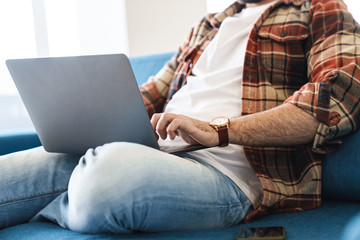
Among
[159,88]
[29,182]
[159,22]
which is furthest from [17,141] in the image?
[159,22]

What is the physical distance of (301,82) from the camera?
1095 mm

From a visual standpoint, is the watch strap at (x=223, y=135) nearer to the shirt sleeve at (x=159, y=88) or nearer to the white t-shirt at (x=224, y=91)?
the white t-shirt at (x=224, y=91)

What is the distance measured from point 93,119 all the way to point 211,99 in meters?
0.39

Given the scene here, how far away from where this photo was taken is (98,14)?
3082 millimetres

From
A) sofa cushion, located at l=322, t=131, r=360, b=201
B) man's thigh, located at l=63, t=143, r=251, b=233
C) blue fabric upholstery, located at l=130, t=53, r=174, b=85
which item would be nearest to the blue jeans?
man's thigh, located at l=63, t=143, r=251, b=233

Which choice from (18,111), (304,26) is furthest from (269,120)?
(18,111)

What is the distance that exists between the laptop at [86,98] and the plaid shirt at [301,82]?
0.79 feet

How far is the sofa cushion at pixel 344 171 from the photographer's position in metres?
0.92

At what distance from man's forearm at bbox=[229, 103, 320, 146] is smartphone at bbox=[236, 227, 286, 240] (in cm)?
24

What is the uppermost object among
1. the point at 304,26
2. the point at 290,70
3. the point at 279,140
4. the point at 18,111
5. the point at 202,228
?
the point at 304,26

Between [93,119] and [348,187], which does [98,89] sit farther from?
[348,187]

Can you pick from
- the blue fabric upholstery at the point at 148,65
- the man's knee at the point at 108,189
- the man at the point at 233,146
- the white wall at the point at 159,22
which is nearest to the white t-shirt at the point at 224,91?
the man at the point at 233,146

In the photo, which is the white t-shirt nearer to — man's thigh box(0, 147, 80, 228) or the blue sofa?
the blue sofa

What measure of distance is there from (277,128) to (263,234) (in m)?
0.29
